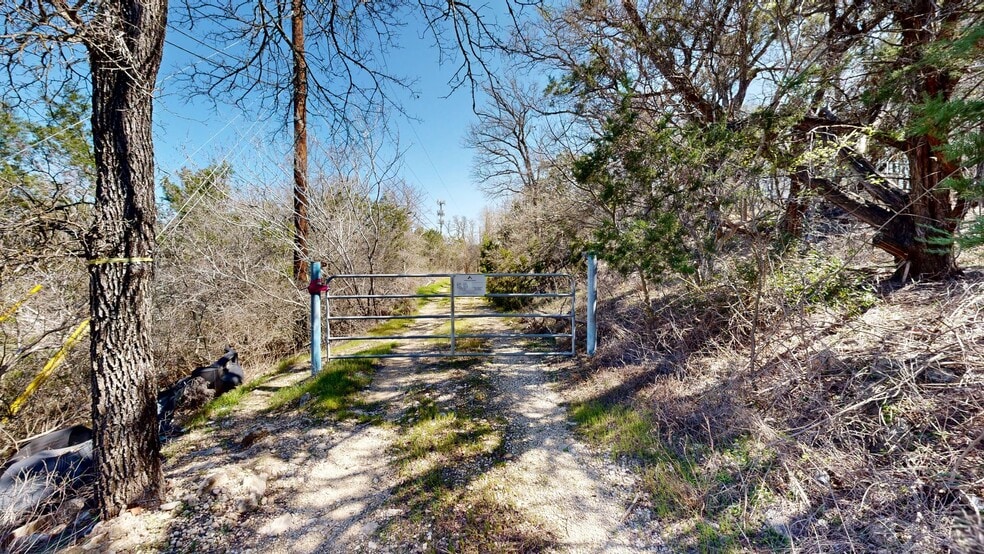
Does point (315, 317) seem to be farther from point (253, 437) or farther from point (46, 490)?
point (46, 490)

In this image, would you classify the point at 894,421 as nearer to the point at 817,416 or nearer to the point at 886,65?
the point at 817,416

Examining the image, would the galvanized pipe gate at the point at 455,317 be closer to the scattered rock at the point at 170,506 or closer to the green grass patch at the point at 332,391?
the green grass patch at the point at 332,391

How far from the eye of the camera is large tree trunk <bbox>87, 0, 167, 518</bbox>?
1.81 meters

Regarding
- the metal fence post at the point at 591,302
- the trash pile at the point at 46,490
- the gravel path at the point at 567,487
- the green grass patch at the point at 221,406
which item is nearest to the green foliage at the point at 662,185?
the metal fence post at the point at 591,302

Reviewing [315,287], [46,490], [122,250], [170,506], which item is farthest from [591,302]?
[46,490]

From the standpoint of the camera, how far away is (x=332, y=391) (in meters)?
3.53

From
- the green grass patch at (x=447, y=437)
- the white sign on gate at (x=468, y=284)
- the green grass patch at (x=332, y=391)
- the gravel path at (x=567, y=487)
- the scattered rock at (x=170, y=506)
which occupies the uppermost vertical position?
the white sign on gate at (x=468, y=284)

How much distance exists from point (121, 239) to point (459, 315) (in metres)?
3.47

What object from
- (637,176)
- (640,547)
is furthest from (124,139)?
(637,176)

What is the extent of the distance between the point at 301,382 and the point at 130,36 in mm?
3315

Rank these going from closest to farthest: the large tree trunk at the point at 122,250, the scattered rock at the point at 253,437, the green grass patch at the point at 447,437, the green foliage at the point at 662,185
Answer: the large tree trunk at the point at 122,250, the green grass patch at the point at 447,437, the scattered rock at the point at 253,437, the green foliage at the point at 662,185

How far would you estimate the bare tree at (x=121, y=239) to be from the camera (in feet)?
5.90

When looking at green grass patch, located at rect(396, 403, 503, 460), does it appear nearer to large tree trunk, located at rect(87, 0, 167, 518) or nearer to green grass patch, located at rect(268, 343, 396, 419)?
green grass patch, located at rect(268, 343, 396, 419)

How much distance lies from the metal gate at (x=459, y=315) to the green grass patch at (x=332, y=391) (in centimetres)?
32
